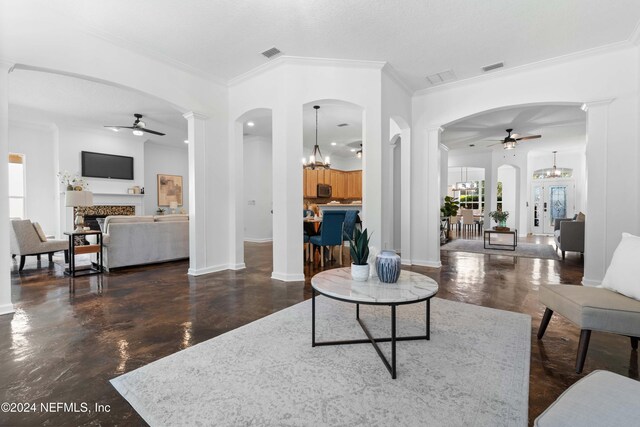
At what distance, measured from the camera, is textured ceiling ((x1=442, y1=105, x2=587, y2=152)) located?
20.4 ft

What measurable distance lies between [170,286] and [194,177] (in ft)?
5.56

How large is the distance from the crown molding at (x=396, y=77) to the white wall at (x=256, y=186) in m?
4.72

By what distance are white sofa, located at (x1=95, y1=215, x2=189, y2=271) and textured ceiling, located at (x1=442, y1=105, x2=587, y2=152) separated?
5619mm

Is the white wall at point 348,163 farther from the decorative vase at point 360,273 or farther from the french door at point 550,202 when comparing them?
the decorative vase at point 360,273

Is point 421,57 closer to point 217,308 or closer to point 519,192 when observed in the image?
point 217,308

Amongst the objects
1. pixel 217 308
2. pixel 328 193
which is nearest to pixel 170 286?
pixel 217 308

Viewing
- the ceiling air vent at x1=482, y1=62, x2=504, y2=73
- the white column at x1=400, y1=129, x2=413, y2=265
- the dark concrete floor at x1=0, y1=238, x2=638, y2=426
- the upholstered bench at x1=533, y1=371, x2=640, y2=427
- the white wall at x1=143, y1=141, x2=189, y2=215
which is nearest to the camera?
the upholstered bench at x1=533, y1=371, x2=640, y2=427

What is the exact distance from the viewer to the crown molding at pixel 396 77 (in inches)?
170

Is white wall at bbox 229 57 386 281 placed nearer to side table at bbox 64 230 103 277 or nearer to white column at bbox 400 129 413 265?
white column at bbox 400 129 413 265

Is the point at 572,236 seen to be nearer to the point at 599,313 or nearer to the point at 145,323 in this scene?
the point at 599,313

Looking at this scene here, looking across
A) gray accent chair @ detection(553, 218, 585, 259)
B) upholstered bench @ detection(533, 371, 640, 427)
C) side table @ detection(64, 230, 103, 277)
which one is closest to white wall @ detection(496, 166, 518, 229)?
gray accent chair @ detection(553, 218, 585, 259)

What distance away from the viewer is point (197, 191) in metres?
4.65

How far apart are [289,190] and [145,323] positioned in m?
2.33

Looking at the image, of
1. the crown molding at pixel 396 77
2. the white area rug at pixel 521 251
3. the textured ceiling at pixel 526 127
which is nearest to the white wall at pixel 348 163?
the textured ceiling at pixel 526 127
